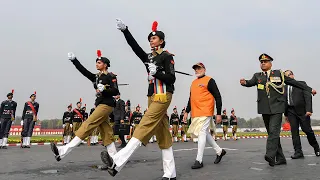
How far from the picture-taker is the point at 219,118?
5.56 metres

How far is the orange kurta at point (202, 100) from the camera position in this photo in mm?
5828

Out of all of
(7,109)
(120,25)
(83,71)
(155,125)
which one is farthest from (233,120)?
(120,25)

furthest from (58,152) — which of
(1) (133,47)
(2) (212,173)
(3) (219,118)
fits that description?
(3) (219,118)

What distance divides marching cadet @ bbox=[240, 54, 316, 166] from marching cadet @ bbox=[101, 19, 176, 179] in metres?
2.21

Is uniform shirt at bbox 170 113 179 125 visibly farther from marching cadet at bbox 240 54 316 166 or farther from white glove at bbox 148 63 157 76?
white glove at bbox 148 63 157 76

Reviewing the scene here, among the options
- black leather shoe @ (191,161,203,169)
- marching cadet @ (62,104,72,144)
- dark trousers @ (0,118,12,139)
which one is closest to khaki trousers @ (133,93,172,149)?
black leather shoe @ (191,161,203,169)

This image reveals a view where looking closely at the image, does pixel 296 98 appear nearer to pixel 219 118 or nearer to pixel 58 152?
pixel 219 118

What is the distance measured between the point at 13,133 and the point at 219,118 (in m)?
38.9

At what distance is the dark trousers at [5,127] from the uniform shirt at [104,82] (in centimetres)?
914

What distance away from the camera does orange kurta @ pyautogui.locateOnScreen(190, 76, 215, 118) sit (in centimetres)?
583

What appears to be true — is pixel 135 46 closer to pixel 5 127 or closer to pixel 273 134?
pixel 273 134

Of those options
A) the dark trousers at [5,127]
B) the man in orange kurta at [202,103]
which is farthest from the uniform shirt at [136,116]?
the man in orange kurta at [202,103]

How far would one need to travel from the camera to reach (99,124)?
5.32 meters

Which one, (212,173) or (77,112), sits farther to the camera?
(77,112)
